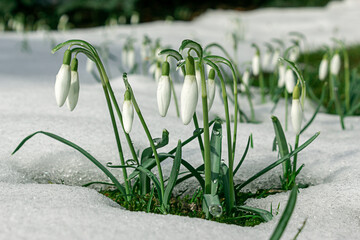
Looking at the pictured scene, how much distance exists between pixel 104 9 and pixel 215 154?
8153mm

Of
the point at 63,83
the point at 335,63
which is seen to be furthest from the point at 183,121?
the point at 335,63

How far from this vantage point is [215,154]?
1.31 metres

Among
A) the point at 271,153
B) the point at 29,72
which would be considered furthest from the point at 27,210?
the point at 29,72

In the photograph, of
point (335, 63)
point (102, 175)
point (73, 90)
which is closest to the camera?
point (73, 90)

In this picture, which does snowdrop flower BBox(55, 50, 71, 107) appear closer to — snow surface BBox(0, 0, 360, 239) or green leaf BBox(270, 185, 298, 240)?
snow surface BBox(0, 0, 360, 239)

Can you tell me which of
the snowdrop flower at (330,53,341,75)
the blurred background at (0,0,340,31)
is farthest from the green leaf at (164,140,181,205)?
the blurred background at (0,0,340,31)

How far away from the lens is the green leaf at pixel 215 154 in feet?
4.27

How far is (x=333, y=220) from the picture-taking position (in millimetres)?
1326

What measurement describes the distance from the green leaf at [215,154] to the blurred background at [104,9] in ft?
18.4

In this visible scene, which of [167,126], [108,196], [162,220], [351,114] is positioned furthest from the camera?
[351,114]

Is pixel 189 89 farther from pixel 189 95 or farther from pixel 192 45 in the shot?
pixel 192 45

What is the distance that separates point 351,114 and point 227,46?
333 centimetres

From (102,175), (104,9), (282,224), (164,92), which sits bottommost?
(102,175)

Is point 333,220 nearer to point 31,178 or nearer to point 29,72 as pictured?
point 31,178
